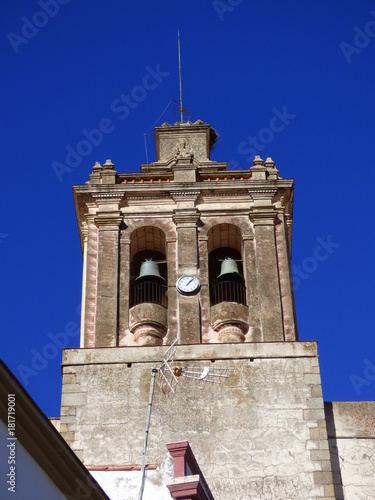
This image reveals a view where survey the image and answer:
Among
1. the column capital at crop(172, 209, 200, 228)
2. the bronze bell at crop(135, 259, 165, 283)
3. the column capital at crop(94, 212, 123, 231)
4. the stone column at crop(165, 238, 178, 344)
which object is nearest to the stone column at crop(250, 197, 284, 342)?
the column capital at crop(172, 209, 200, 228)

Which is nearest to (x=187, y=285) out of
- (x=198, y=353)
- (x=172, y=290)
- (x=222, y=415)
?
(x=172, y=290)

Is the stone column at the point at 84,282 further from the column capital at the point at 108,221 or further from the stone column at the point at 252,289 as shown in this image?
the stone column at the point at 252,289

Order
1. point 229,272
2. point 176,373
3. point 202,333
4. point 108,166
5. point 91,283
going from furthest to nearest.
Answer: point 108,166, point 229,272, point 91,283, point 202,333, point 176,373

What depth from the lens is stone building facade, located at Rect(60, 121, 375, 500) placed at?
19.5 meters

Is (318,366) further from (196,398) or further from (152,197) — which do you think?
(152,197)

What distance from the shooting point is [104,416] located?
19938mm

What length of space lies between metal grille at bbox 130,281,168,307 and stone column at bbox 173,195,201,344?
39 cm

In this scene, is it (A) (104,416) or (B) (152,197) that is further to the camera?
(B) (152,197)

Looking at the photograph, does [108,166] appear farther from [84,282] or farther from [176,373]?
[176,373]

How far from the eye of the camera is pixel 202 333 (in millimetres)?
21453

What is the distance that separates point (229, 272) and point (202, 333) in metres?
1.60

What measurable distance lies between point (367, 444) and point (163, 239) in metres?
5.95

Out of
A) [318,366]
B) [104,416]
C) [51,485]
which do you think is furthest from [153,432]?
[51,485]

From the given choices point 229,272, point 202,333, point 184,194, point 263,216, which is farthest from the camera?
point 184,194
